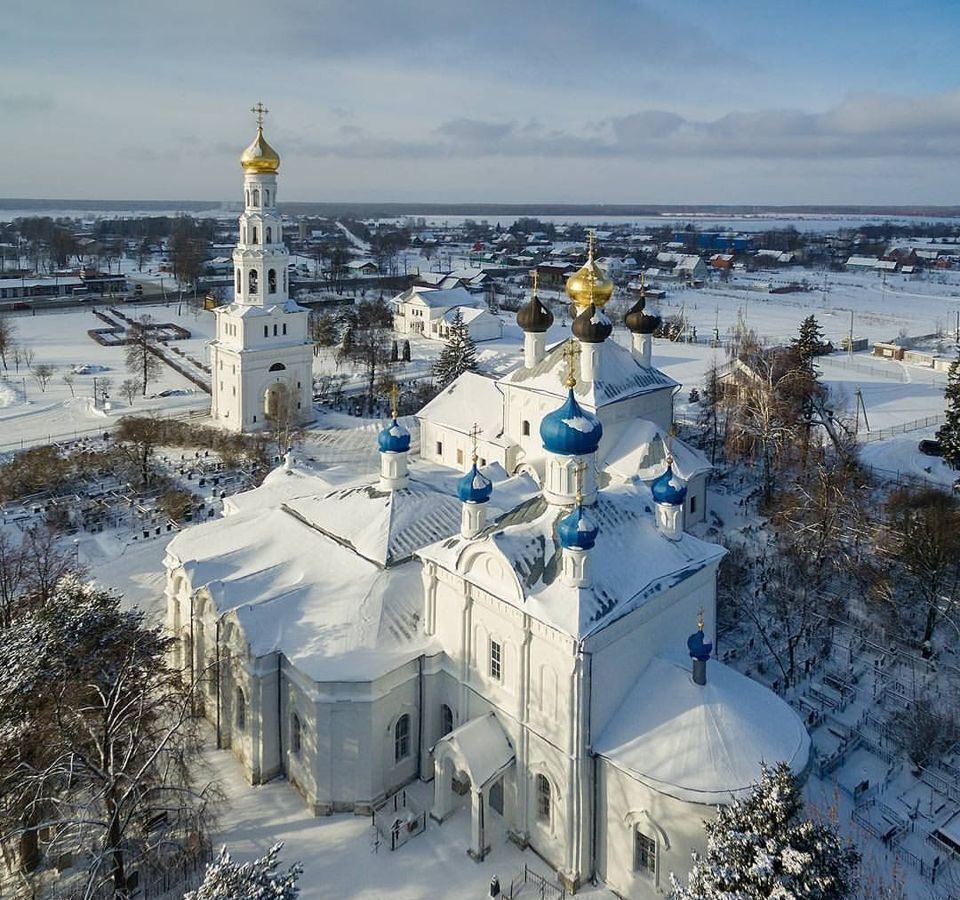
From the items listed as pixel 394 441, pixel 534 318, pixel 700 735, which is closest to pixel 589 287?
pixel 534 318

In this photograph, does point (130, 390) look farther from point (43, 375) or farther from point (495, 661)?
point (495, 661)

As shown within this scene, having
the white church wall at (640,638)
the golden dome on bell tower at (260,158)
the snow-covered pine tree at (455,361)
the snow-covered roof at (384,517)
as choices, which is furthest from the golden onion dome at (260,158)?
the white church wall at (640,638)

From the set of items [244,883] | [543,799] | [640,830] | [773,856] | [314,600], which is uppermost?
[314,600]

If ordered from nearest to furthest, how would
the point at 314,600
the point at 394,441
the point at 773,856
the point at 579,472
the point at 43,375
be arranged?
the point at 773,856 → the point at 579,472 → the point at 314,600 → the point at 394,441 → the point at 43,375

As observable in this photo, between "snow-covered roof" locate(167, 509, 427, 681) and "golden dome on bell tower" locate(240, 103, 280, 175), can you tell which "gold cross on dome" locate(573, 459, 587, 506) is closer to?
"snow-covered roof" locate(167, 509, 427, 681)

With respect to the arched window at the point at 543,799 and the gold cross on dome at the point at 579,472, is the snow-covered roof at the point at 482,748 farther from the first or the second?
the gold cross on dome at the point at 579,472

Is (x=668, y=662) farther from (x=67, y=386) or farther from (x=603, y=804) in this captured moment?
(x=67, y=386)

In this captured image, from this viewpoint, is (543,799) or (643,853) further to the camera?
(543,799)
